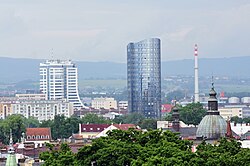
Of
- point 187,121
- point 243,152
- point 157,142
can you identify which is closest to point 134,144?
point 157,142

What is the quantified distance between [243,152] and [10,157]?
11.0m

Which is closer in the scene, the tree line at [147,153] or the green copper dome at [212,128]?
the tree line at [147,153]

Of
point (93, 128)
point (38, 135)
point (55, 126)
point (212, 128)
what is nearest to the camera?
point (212, 128)

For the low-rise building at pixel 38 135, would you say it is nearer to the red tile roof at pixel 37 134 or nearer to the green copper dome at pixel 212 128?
the red tile roof at pixel 37 134

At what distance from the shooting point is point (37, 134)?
129375 mm

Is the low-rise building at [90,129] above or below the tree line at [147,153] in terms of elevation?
above

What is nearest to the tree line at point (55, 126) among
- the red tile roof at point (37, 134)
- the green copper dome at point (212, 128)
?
the red tile roof at point (37, 134)

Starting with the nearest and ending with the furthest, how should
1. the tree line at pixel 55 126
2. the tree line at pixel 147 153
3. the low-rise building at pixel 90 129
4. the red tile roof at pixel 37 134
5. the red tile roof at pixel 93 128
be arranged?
the tree line at pixel 147 153 → the red tile roof at pixel 37 134 → the tree line at pixel 55 126 → the low-rise building at pixel 90 129 → the red tile roof at pixel 93 128

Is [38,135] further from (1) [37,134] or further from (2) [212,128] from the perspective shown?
(2) [212,128]

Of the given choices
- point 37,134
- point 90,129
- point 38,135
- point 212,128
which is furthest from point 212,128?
point 90,129

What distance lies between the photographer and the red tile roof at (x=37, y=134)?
127 metres

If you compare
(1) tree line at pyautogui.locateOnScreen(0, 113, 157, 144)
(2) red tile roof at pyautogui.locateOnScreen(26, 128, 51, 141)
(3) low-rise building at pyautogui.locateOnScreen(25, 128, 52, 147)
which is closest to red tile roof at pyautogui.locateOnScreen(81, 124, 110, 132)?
(1) tree line at pyautogui.locateOnScreen(0, 113, 157, 144)

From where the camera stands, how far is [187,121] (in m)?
143

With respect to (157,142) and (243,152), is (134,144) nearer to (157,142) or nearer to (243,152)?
(157,142)
